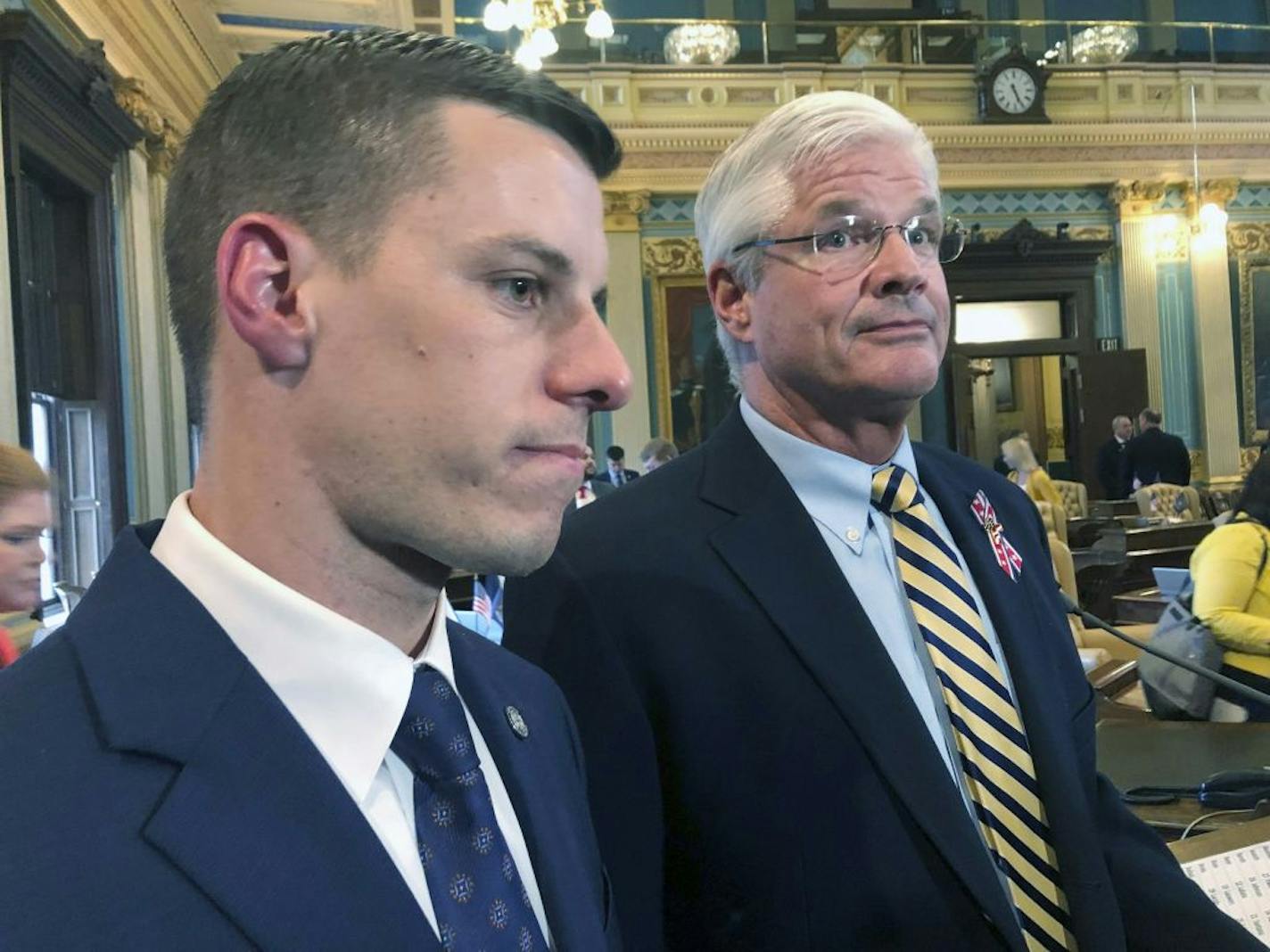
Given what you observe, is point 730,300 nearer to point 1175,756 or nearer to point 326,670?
point 326,670

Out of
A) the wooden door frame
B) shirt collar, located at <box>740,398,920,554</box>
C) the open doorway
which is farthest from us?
the open doorway

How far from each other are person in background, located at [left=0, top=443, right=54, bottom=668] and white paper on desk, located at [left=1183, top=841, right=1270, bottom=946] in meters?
2.40

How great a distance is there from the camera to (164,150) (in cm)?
682

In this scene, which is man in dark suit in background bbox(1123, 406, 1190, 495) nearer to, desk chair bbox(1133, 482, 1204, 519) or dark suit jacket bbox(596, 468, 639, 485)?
desk chair bbox(1133, 482, 1204, 519)

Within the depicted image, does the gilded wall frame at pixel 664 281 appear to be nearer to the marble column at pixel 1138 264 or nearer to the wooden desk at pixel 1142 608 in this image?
the marble column at pixel 1138 264

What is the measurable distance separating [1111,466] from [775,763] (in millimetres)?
11374

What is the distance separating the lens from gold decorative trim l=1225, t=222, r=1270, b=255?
1251 cm

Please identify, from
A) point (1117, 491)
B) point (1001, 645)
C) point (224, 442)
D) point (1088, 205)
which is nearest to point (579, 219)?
point (224, 442)

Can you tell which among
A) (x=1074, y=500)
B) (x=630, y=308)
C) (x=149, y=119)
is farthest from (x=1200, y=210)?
(x=149, y=119)

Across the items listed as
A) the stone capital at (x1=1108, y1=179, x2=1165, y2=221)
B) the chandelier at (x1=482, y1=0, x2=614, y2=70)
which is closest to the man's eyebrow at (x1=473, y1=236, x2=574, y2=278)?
the chandelier at (x1=482, y1=0, x2=614, y2=70)

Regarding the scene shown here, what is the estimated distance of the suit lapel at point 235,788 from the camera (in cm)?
73

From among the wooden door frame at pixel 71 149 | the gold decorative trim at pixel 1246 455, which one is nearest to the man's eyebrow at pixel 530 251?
the wooden door frame at pixel 71 149

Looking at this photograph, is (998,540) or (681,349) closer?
(998,540)

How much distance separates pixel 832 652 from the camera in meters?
1.32
